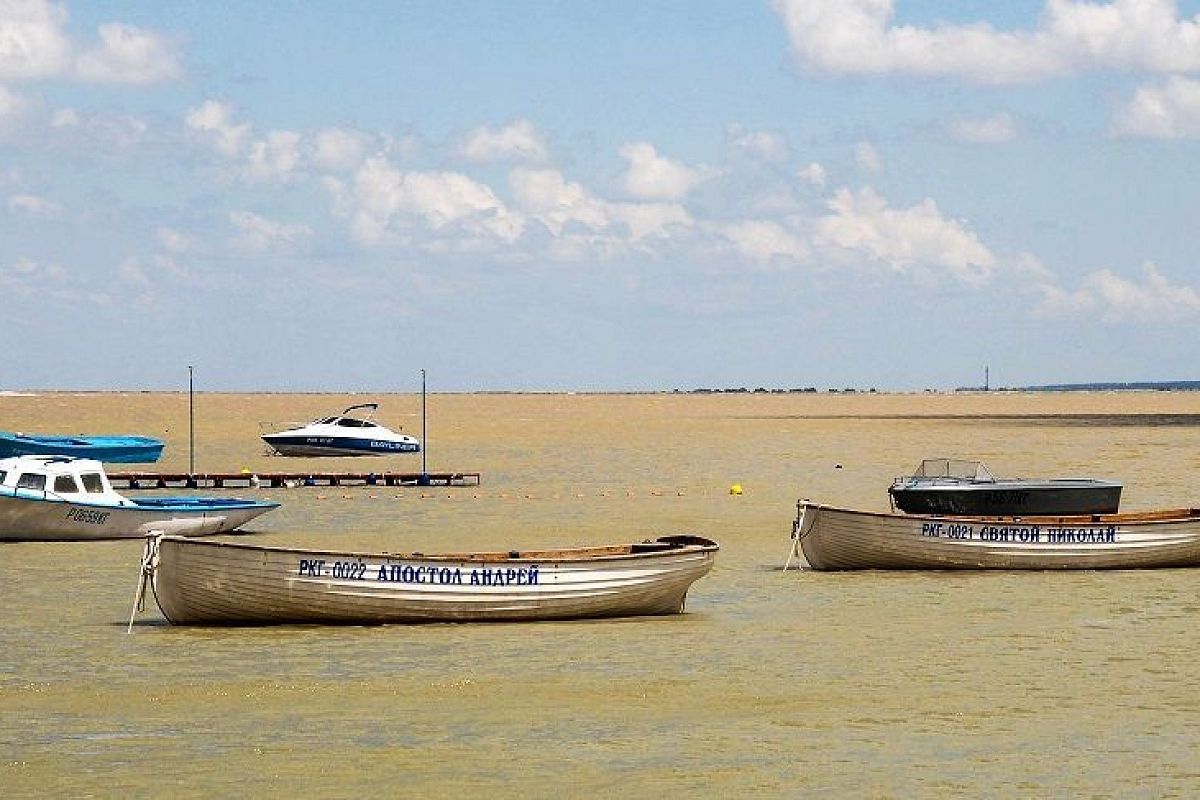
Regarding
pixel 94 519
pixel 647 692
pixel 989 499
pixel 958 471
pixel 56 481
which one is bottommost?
pixel 647 692

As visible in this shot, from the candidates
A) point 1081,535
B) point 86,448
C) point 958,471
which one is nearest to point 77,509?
point 958,471

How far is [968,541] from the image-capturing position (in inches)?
1277

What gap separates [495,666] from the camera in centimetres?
2250

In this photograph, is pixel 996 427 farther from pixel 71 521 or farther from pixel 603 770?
pixel 603 770

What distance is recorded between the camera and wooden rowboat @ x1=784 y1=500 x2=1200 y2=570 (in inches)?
1275

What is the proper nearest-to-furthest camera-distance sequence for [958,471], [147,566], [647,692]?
[647,692]
[147,566]
[958,471]

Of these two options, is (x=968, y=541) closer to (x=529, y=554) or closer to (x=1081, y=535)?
(x=1081, y=535)

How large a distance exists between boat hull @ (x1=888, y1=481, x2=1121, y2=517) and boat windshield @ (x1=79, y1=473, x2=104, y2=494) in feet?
49.0

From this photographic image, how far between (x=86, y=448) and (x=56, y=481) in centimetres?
2837

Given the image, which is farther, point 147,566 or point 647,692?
point 147,566

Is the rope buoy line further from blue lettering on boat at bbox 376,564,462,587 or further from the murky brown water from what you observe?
blue lettering on boat at bbox 376,564,462,587

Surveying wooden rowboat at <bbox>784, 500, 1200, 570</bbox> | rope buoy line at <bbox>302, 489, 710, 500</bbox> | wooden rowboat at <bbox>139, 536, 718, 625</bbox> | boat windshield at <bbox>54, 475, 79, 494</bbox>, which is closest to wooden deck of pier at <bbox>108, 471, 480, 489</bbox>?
rope buoy line at <bbox>302, 489, 710, 500</bbox>

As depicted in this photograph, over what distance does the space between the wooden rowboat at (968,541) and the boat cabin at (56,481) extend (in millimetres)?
13581

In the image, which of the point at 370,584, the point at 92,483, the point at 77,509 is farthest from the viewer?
the point at 92,483
